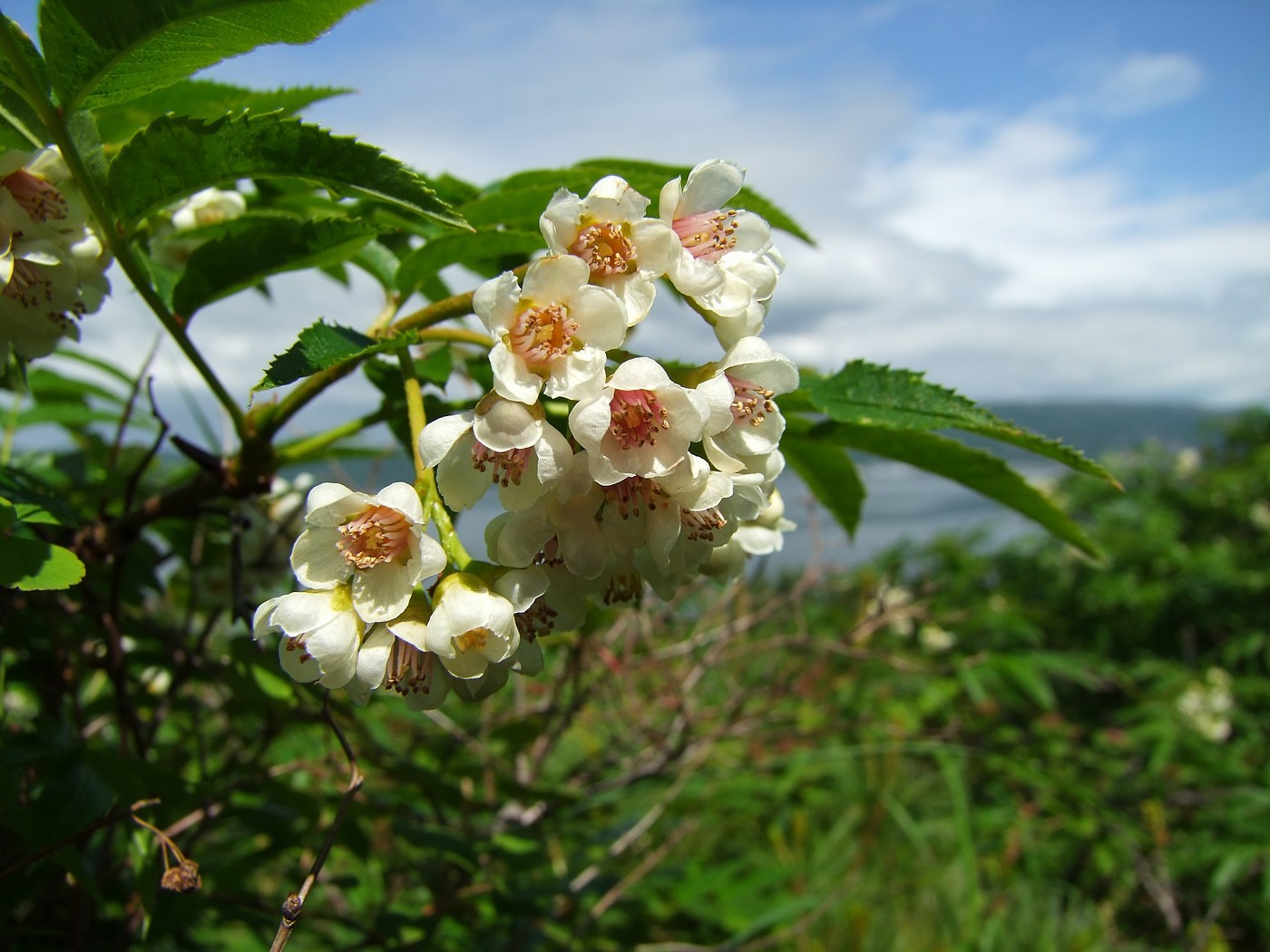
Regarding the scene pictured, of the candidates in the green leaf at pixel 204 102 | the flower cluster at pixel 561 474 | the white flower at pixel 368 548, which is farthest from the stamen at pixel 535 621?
the green leaf at pixel 204 102

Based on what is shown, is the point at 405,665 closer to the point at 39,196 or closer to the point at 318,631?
the point at 318,631

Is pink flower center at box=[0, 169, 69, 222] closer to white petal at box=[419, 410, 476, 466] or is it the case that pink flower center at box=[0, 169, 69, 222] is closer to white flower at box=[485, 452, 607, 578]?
white petal at box=[419, 410, 476, 466]

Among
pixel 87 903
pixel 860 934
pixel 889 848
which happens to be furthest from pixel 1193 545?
pixel 87 903

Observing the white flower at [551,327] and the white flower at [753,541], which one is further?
the white flower at [753,541]

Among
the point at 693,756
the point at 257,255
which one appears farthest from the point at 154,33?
the point at 693,756

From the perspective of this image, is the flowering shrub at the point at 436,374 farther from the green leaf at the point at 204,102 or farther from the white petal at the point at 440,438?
the green leaf at the point at 204,102

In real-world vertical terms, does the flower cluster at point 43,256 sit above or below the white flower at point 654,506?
above

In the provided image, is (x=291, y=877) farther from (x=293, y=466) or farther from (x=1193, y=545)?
(x=1193, y=545)

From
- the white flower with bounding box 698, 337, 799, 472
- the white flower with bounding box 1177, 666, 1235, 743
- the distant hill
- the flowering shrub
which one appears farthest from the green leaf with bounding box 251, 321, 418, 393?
the distant hill
